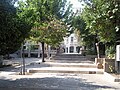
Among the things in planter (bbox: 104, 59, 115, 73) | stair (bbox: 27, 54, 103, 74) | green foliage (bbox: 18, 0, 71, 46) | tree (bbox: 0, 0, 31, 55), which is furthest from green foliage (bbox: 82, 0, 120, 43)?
green foliage (bbox: 18, 0, 71, 46)

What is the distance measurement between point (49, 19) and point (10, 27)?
20424mm


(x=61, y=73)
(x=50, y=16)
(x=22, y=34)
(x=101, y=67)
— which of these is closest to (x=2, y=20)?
(x=22, y=34)

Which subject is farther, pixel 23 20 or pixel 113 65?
pixel 113 65

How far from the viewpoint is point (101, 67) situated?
77.9 feet

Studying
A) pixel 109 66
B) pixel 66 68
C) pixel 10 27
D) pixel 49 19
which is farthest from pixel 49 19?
pixel 10 27

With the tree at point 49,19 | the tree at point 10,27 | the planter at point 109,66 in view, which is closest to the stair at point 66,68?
the planter at point 109,66

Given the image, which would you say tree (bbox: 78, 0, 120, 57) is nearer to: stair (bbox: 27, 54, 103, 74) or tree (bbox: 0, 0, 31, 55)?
stair (bbox: 27, 54, 103, 74)

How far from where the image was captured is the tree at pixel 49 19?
97.5 feet

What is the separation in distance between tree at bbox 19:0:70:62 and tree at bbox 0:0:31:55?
1025 cm

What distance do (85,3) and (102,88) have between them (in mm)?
8457

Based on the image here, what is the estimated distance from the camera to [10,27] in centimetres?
1287

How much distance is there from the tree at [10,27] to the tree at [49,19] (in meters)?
10.3

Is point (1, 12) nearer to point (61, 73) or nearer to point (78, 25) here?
point (61, 73)

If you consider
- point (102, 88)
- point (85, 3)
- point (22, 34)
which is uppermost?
point (85, 3)
